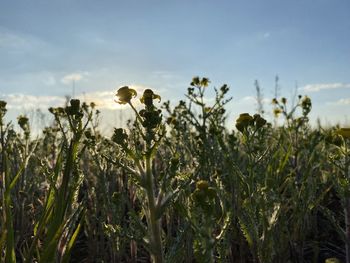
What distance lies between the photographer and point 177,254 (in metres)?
1.54

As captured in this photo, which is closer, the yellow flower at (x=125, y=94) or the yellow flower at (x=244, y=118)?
the yellow flower at (x=125, y=94)

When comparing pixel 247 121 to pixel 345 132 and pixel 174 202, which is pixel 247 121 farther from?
pixel 174 202

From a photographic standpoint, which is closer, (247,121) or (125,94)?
(125,94)

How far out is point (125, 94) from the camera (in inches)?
64.5

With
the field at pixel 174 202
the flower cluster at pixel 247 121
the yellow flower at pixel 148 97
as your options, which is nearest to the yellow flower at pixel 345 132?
the field at pixel 174 202

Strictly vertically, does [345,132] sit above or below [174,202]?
above

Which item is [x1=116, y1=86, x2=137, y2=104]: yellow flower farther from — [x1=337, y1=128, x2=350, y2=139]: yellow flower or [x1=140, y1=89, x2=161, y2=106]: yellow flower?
[x1=337, y1=128, x2=350, y2=139]: yellow flower

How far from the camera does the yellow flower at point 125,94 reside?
164 centimetres

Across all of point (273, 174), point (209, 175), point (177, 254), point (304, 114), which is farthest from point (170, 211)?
point (304, 114)

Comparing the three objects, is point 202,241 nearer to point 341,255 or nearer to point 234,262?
point 234,262

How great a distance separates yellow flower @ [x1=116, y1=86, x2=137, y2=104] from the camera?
5.37 ft

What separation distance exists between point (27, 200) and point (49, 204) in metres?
1.82

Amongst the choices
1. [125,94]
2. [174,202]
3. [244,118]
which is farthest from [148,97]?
[244,118]

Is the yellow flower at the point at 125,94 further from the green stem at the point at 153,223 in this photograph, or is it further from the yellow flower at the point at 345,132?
the yellow flower at the point at 345,132
